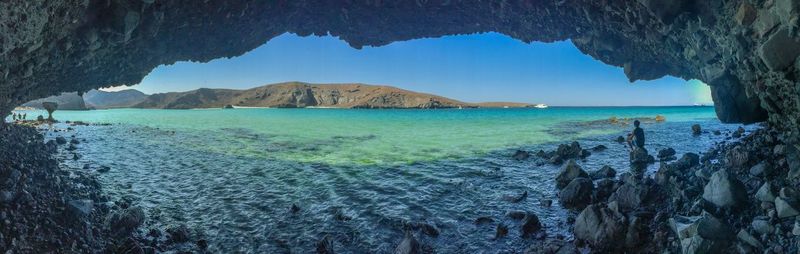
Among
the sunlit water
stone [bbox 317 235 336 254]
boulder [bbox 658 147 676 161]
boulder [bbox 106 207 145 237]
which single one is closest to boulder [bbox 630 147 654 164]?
the sunlit water

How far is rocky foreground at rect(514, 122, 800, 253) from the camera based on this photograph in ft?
23.4

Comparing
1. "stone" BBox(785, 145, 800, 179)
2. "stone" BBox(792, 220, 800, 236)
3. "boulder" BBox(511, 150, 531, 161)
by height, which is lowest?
"boulder" BBox(511, 150, 531, 161)

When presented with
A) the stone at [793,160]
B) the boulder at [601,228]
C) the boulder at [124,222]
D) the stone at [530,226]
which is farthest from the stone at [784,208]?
the boulder at [124,222]

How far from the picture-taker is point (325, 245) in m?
9.46

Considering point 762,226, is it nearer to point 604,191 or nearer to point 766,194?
point 766,194

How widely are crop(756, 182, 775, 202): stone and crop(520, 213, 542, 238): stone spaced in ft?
16.1

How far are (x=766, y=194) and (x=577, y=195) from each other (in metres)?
4.61

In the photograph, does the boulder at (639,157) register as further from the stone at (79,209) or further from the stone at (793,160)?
the stone at (79,209)

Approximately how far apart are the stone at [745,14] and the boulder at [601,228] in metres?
8.24

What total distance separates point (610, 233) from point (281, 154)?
909 inches

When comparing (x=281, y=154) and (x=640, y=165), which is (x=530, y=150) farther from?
(x=281, y=154)

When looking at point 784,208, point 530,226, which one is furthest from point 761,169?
point 530,226

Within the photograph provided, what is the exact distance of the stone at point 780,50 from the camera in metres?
9.38

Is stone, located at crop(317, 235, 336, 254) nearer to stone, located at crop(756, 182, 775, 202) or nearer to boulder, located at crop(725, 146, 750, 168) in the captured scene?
stone, located at crop(756, 182, 775, 202)
